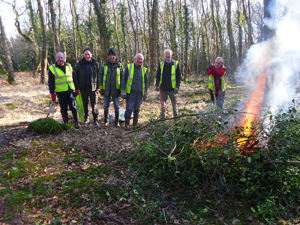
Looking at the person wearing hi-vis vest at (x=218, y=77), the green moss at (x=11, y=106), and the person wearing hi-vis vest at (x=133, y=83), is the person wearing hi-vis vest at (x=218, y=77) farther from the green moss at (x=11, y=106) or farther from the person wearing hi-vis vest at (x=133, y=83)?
the green moss at (x=11, y=106)

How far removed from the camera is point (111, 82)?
592 centimetres

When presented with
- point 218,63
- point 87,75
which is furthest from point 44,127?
point 218,63

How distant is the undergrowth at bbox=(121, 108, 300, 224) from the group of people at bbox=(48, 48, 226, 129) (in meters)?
2.46

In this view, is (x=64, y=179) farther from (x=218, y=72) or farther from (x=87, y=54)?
(x=218, y=72)

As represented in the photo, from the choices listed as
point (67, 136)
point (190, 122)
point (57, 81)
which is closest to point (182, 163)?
point (190, 122)

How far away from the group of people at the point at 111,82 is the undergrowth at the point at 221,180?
2460 millimetres

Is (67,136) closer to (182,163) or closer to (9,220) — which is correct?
(9,220)

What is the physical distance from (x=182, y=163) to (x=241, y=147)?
3.16ft

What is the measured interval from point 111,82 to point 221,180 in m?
4.19

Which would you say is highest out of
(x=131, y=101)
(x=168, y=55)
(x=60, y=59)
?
(x=168, y=55)

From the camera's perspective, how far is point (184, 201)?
279 cm

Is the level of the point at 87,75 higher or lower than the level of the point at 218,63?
lower

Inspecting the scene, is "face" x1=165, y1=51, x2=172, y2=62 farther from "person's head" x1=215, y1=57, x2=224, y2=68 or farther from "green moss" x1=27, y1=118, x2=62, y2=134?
"green moss" x1=27, y1=118, x2=62, y2=134

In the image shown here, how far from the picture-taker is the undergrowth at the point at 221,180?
2607mm
